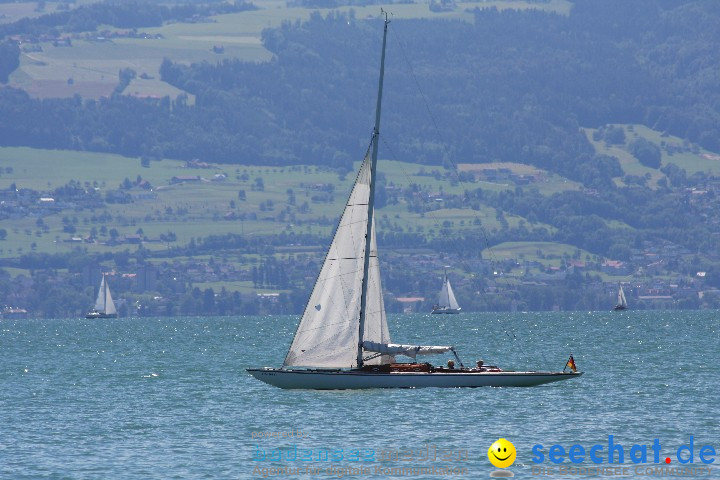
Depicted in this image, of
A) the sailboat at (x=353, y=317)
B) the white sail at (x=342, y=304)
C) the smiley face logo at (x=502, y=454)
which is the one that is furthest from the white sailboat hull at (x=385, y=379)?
the smiley face logo at (x=502, y=454)

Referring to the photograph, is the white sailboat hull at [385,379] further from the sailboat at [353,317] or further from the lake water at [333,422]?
the lake water at [333,422]

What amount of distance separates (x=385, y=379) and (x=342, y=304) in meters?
3.85

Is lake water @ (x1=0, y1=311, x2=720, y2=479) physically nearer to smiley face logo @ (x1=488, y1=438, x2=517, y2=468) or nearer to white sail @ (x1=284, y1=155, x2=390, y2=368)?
smiley face logo @ (x1=488, y1=438, x2=517, y2=468)

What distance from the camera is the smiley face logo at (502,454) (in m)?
53.0

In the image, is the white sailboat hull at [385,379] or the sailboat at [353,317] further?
the white sailboat hull at [385,379]

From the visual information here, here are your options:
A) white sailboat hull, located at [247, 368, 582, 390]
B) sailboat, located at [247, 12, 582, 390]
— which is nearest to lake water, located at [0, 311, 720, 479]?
white sailboat hull, located at [247, 368, 582, 390]

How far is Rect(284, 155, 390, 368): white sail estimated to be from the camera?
73.2 m

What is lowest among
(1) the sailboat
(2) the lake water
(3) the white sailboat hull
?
(2) the lake water

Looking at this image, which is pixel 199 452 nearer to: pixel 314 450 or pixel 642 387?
pixel 314 450

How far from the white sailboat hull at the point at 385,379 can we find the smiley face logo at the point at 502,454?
16.1 meters

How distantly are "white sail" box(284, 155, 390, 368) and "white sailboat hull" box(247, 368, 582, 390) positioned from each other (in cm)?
73

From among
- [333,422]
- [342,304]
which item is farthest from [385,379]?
[333,422]

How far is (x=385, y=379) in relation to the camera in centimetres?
7406

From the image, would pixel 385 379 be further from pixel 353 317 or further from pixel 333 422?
pixel 333 422
